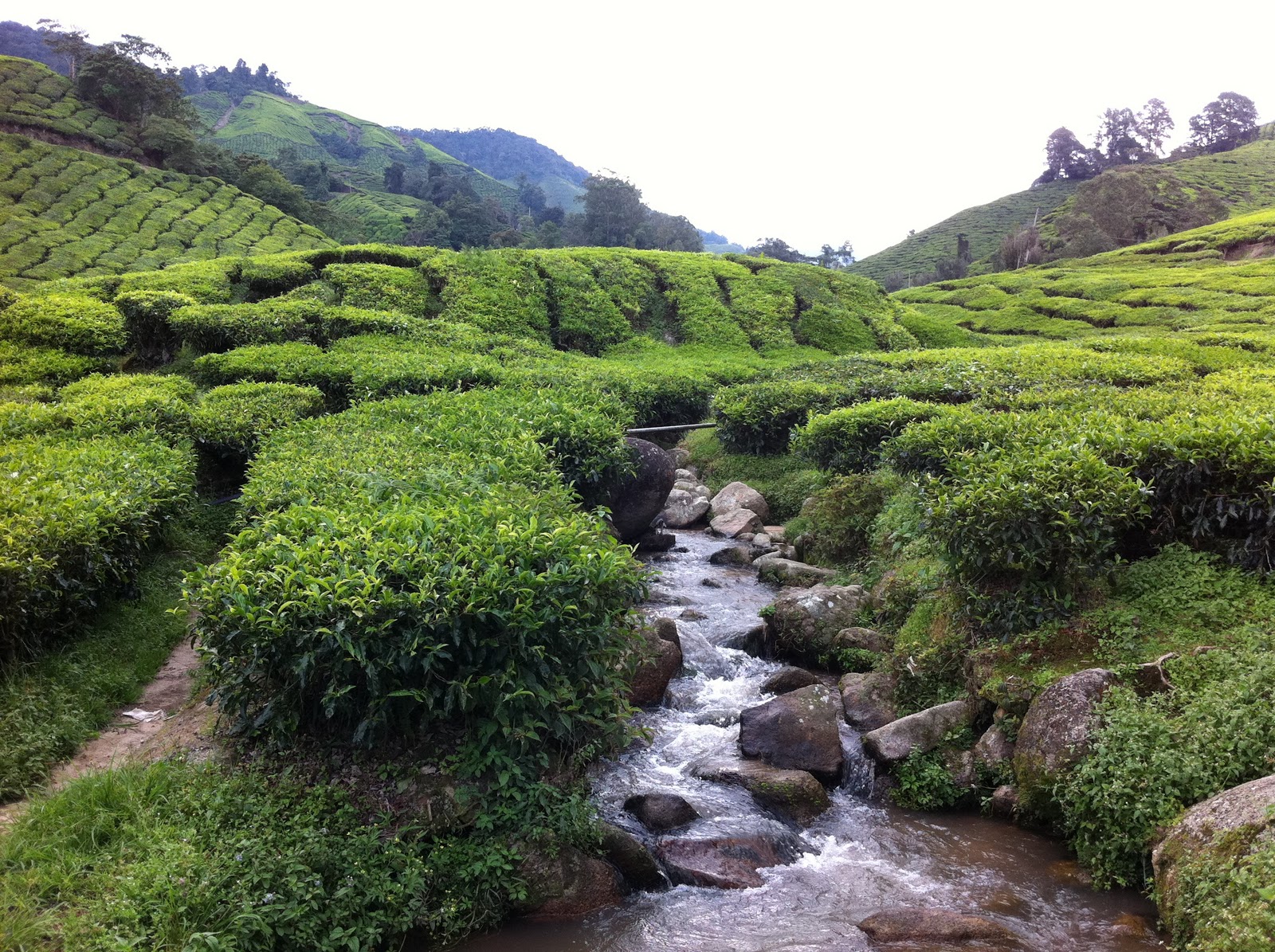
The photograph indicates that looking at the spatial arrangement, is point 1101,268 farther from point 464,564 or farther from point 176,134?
point 176,134

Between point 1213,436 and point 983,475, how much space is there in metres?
2.05

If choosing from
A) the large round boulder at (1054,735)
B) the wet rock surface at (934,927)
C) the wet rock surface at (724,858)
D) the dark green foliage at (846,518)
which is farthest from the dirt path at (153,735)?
the dark green foliage at (846,518)

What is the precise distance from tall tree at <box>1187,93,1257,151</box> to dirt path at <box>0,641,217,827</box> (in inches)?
3998

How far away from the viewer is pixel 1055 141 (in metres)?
82.2

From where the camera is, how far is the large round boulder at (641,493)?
41.1 ft

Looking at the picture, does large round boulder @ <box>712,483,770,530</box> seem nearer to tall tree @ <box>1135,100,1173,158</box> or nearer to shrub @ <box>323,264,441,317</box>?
shrub @ <box>323,264,441,317</box>

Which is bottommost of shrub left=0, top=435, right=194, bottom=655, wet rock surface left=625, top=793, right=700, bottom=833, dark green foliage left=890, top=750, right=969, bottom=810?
wet rock surface left=625, top=793, right=700, bottom=833

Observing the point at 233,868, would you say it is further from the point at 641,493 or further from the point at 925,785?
the point at 641,493

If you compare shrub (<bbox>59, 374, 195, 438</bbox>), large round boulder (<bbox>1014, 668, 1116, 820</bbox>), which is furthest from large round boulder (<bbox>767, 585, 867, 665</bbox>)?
shrub (<bbox>59, 374, 195, 438</bbox>)

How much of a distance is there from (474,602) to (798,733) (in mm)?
3541

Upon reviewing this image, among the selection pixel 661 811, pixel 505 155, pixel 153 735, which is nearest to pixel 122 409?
pixel 153 735

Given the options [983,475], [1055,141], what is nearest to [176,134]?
[983,475]

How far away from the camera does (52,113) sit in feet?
141

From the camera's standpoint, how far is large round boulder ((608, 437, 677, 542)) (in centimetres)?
1252
